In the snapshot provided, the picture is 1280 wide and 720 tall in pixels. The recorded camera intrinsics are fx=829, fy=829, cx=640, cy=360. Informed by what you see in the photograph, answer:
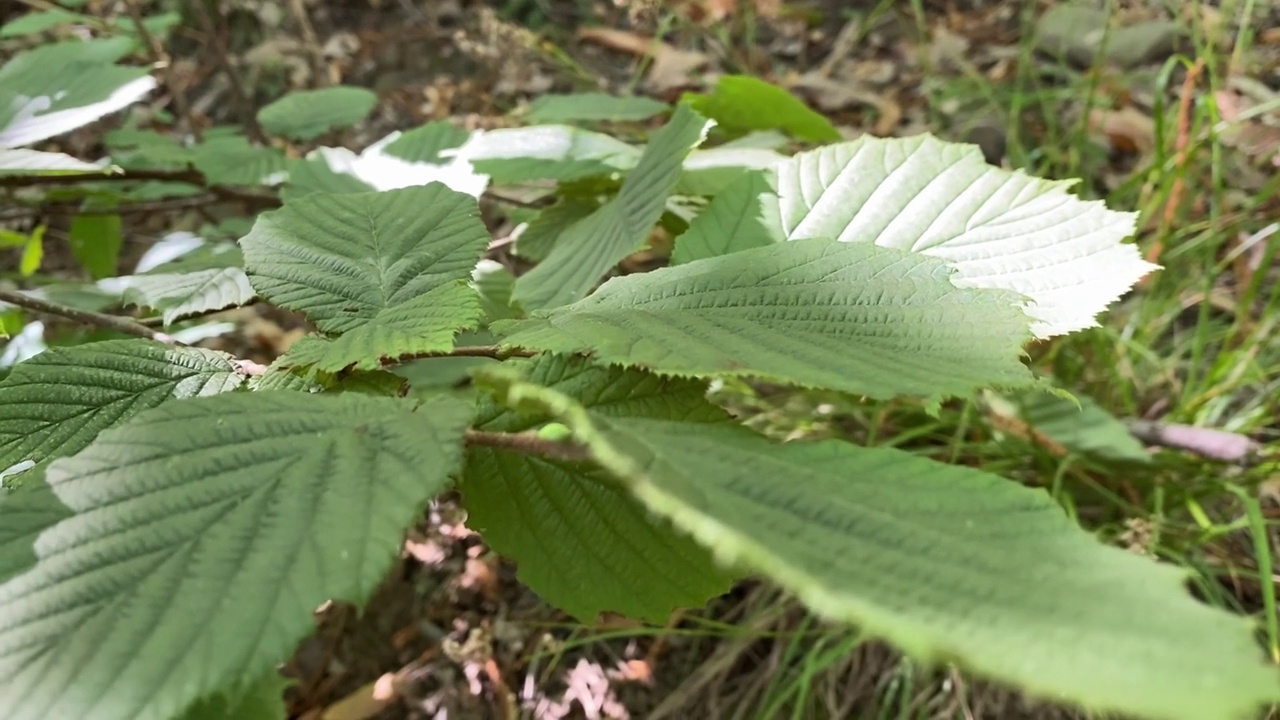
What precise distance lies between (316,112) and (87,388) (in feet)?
3.97

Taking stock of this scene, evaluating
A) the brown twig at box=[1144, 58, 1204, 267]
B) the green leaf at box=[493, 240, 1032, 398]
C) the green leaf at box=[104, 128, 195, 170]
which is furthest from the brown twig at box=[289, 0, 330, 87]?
the brown twig at box=[1144, 58, 1204, 267]

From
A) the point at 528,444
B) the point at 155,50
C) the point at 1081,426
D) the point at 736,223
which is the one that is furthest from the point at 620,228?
the point at 155,50

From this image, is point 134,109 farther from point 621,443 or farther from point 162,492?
point 621,443

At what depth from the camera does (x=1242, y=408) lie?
Answer: 1.44 metres

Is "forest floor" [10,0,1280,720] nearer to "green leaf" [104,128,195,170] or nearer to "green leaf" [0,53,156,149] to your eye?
"green leaf" [104,128,195,170]

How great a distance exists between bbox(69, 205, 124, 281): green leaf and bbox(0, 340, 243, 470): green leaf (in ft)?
3.68

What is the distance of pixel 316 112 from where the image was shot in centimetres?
168

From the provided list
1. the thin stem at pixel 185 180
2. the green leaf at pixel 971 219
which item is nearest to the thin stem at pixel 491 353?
the green leaf at pixel 971 219

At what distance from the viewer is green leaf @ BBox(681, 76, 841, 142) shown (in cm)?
124

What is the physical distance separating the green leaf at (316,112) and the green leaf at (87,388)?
3.64 ft

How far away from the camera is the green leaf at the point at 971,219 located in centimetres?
66

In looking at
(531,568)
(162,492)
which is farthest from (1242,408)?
(162,492)

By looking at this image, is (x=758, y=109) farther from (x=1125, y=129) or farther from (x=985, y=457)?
(x=1125, y=129)

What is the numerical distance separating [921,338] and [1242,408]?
1.25 m
